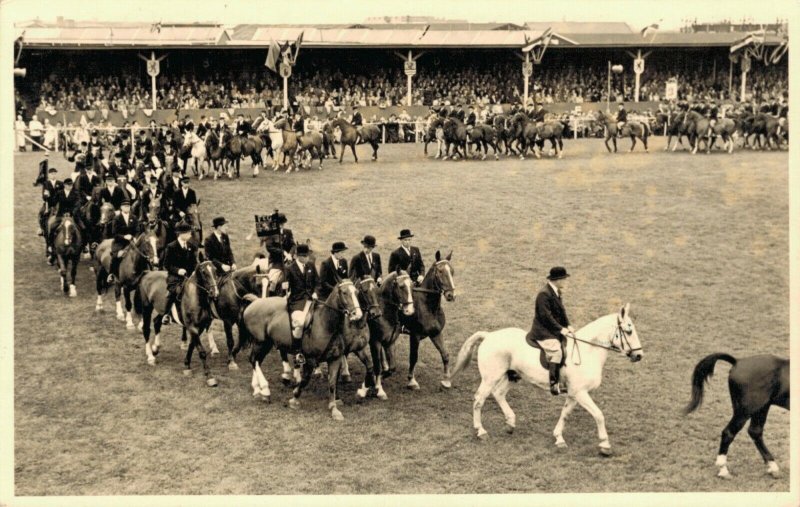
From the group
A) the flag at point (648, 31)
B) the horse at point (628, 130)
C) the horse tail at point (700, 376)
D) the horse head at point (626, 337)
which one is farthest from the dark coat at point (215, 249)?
the flag at point (648, 31)

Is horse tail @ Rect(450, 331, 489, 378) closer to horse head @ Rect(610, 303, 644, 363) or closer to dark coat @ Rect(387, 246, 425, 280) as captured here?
horse head @ Rect(610, 303, 644, 363)

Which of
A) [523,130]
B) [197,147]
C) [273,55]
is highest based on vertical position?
[273,55]

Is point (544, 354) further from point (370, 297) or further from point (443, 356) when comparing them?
point (443, 356)

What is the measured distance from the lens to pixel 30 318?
57.9ft

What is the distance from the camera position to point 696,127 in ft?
109

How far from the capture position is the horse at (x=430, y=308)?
45.2 ft

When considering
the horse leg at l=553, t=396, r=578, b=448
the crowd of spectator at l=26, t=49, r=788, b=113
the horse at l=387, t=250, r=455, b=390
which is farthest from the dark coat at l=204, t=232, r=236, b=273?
the crowd of spectator at l=26, t=49, r=788, b=113

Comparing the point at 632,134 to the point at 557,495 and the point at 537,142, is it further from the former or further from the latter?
the point at 557,495

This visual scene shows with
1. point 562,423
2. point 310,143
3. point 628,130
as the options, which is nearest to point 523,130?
point 628,130

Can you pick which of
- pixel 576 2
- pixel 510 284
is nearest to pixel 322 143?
pixel 510 284

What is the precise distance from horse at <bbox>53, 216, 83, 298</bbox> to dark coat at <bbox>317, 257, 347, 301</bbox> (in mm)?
7336

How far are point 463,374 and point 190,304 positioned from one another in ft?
14.5

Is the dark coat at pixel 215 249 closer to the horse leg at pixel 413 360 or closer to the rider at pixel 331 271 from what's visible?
the rider at pixel 331 271

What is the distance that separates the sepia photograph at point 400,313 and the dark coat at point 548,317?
0.09 feet
